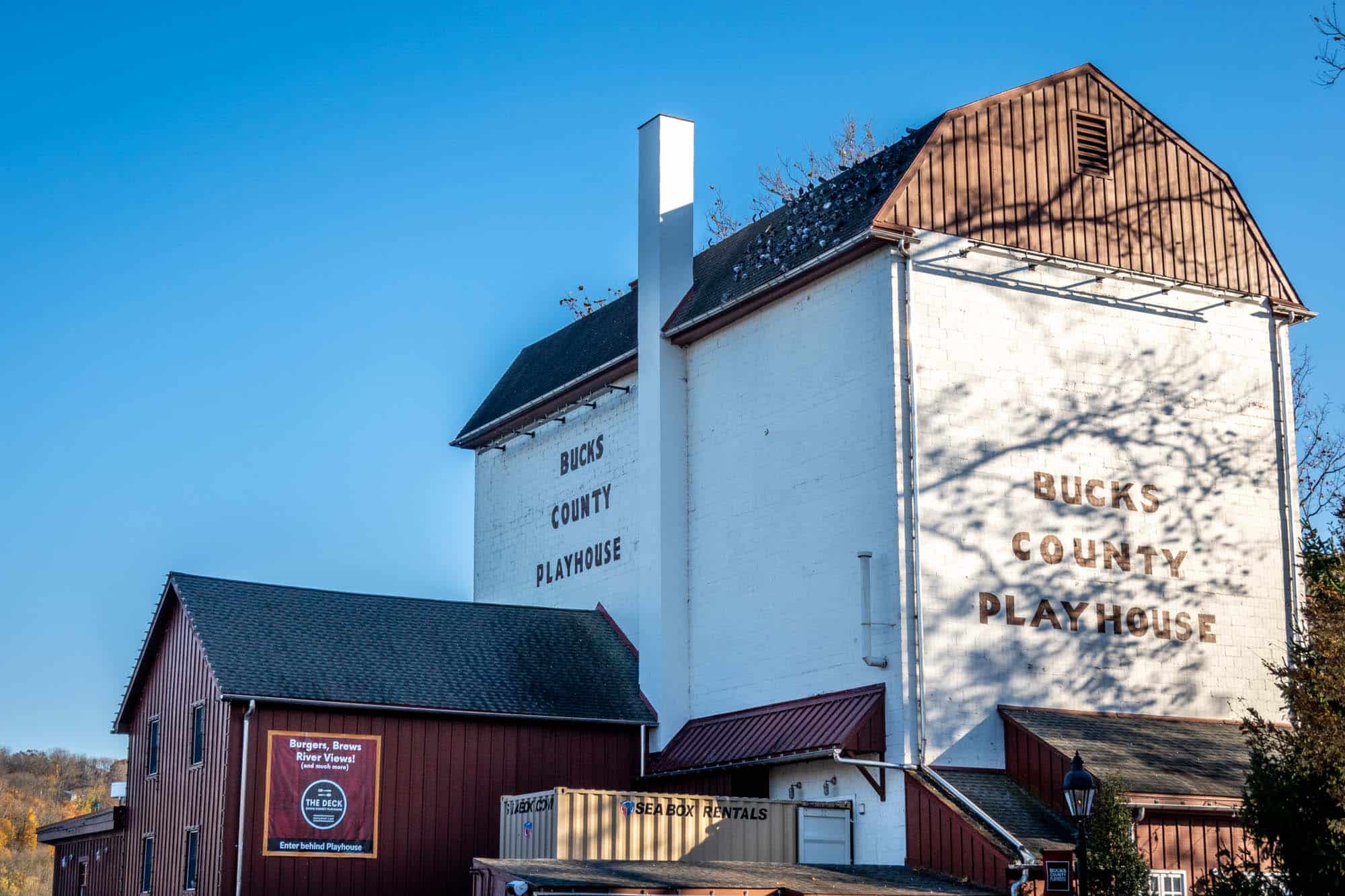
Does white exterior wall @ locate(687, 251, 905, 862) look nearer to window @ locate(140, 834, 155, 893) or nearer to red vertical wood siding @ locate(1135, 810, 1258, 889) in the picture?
red vertical wood siding @ locate(1135, 810, 1258, 889)

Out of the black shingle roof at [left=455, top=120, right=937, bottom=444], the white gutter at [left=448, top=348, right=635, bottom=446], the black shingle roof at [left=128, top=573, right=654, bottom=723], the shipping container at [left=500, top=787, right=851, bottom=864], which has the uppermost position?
the black shingle roof at [left=455, top=120, right=937, bottom=444]

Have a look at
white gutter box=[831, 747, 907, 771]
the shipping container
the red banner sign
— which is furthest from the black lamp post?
the red banner sign

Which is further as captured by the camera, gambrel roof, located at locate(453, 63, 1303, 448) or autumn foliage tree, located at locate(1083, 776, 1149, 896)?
gambrel roof, located at locate(453, 63, 1303, 448)

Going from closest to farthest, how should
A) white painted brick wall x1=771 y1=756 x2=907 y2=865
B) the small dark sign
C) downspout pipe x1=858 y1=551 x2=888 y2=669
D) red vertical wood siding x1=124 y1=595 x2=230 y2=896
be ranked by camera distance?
the small dark sign, white painted brick wall x1=771 y1=756 x2=907 y2=865, downspout pipe x1=858 y1=551 x2=888 y2=669, red vertical wood siding x1=124 y1=595 x2=230 y2=896

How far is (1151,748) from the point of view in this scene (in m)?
25.3

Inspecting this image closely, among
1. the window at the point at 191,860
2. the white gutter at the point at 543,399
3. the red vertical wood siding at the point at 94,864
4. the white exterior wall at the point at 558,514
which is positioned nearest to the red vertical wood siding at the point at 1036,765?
the white exterior wall at the point at 558,514

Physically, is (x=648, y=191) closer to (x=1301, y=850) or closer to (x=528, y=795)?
(x=528, y=795)

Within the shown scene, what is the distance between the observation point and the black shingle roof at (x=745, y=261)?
27.4m

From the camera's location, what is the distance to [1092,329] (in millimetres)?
27828

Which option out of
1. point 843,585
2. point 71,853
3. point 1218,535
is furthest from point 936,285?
point 71,853

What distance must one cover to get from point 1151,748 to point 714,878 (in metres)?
7.96

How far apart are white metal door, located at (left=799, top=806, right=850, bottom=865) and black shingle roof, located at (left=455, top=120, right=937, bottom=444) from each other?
9.17 meters

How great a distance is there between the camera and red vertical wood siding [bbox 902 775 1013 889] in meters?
22.3

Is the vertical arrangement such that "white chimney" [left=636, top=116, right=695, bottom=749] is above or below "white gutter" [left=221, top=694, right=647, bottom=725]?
above
